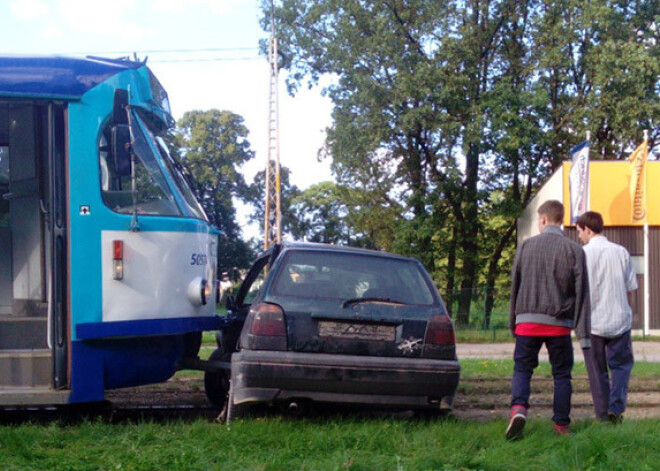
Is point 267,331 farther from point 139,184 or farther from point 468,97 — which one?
point 468,97

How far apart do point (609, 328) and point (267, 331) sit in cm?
298

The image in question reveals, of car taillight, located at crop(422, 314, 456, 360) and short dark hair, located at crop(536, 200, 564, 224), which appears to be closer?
short dark hair, located at crop(536, 200, 564, 224)

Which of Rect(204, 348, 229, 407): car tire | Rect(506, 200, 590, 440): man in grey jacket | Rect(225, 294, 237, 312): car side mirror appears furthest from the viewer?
Rect(225, 294, 237, 312): car side mirror

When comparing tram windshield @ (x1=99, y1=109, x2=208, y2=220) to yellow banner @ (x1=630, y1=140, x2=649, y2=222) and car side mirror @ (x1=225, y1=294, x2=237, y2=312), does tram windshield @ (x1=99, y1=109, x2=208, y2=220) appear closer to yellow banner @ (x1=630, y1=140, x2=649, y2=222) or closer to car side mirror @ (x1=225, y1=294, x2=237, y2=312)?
car side mirror @ (x1=225, y1=294, x2=237, y2=312)

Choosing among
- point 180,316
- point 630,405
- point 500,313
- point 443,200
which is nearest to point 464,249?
point 443,200

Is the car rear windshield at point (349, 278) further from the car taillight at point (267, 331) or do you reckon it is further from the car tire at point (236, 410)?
the car tire at point (236, 410)

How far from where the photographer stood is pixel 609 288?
287 inches

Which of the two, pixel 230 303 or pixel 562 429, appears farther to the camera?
pixel 230 303

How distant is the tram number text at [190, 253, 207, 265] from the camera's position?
24.2 ft

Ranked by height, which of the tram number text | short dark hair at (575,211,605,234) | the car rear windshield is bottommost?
the car rear windshield

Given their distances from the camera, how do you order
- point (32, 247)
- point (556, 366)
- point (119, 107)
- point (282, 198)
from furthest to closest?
point (282, 198) < point (32, 247) < point (119, 107) < point (556, 366)

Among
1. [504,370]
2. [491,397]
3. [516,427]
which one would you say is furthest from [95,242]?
[504,370]

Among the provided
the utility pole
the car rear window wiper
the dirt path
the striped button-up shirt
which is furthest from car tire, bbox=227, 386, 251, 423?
the utility pole

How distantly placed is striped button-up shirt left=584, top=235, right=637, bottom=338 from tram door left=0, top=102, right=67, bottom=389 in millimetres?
4498
